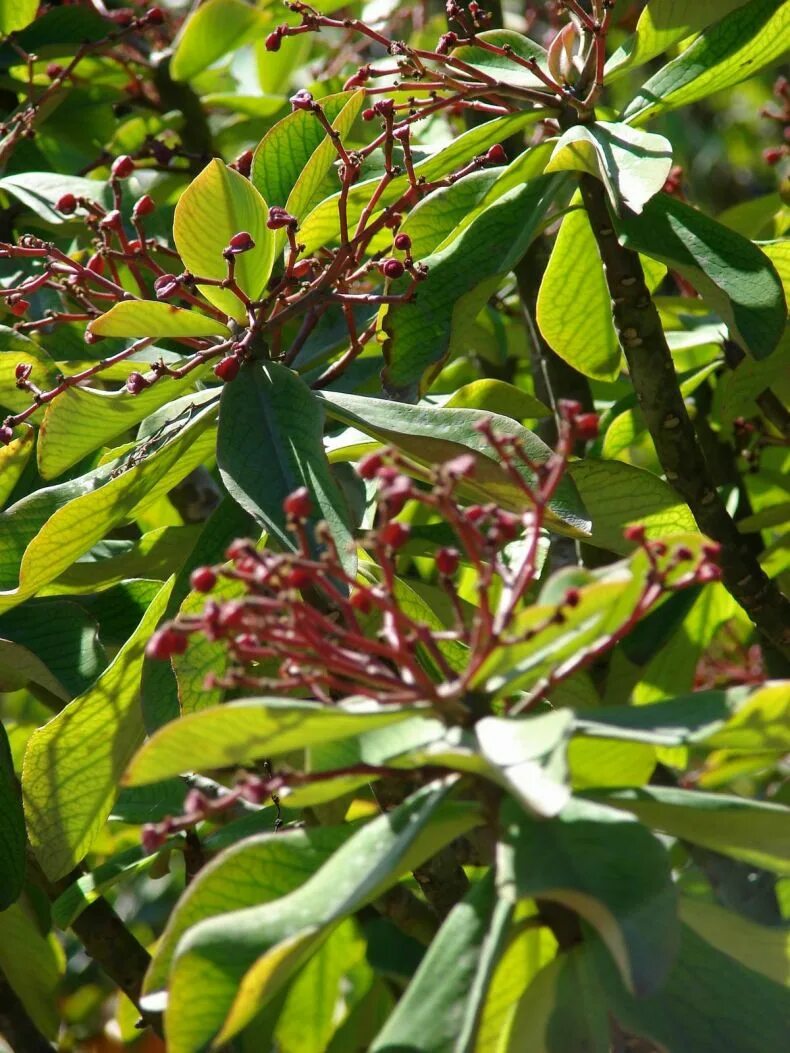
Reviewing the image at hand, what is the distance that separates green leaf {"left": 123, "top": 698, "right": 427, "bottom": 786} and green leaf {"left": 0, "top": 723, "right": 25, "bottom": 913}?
2.26ft

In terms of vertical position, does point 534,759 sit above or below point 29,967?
above

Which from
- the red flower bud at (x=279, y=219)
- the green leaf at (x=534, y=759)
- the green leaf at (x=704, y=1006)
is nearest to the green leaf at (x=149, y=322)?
the red flower bud at (x=279, y=219)

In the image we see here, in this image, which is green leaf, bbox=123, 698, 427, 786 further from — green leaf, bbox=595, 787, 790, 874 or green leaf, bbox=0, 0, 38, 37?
green leaf, bbox=0, 0, 38, 37

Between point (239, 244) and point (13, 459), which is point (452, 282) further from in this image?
point (13, 459)

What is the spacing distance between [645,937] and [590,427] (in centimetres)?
38

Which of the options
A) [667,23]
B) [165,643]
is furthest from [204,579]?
[667,23]

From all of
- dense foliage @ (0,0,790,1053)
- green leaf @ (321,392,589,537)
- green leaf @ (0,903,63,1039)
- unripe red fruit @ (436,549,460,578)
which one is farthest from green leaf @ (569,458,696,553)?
green leaf @ (0,903,63,1039)

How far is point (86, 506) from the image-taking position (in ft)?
4.46

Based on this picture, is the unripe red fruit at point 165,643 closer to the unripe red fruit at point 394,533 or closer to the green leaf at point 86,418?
the unripe red fruit at point 394,533

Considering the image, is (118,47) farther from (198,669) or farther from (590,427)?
(590,427)

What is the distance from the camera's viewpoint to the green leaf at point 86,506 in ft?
4.43

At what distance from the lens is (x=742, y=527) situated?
2107 millimetres

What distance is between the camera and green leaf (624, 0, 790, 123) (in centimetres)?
156

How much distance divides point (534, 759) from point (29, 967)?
4.57 feet
